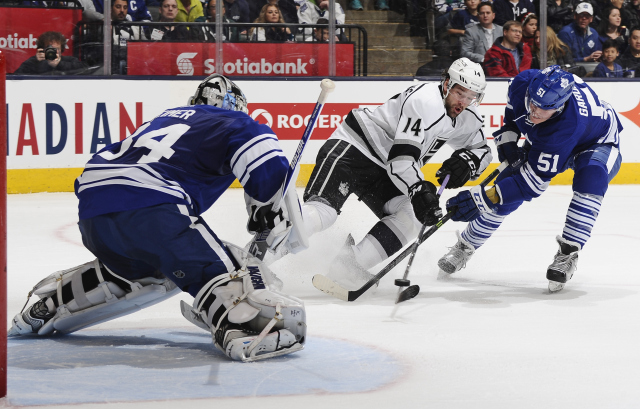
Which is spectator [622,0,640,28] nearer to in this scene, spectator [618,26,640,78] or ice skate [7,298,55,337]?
spectator [618,26,640,78]

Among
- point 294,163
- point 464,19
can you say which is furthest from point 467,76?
point 464,19

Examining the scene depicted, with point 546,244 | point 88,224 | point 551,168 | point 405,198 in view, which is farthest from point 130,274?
point 546,244

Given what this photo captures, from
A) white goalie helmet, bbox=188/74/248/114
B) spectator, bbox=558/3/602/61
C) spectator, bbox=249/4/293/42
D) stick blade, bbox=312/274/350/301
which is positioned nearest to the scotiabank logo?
spectator, bbox=249/4/293/42

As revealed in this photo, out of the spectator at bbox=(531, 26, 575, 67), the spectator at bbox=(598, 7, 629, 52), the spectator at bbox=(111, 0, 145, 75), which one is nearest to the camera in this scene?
the spectator at bbox=(111, 0, 145, 75)

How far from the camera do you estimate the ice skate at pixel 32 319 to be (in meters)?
2.57

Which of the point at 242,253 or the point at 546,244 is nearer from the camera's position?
the point at 242,253

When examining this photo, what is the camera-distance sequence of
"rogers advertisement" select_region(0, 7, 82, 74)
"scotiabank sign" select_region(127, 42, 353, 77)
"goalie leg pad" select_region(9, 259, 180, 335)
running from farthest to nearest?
"scotiabank sign" select_region(127, 42, 353, 77), "rogers advertisement" select_region(0, 7, 82, 74), "goalie leg pad" select_region(9, 259, 180, 335)

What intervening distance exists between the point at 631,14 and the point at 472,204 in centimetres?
490

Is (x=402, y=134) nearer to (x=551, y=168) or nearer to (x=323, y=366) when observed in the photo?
(x=551, y=168)

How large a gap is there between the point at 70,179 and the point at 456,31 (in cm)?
332

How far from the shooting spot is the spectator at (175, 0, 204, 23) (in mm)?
6688

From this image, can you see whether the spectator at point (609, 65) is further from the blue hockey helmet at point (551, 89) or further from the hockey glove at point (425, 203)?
the hockey glove at point (425, 203)

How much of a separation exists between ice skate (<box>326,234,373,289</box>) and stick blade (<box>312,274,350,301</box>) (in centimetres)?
18

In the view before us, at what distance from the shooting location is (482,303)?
3.30 metres
